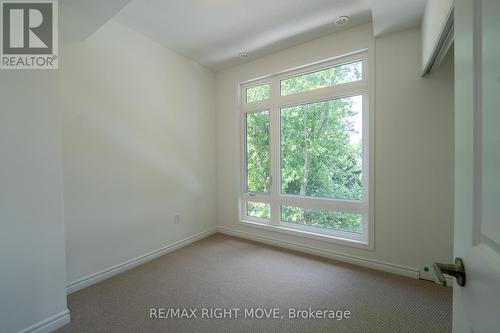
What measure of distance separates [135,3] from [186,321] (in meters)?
2.97

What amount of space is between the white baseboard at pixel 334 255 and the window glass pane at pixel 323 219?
31 centimetres

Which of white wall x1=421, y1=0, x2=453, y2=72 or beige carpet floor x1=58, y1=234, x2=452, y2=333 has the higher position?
white wall x1=421, y1=0, x2=453, y2=72

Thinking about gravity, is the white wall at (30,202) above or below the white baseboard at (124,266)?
above

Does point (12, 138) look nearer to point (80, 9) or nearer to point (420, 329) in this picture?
point (80, 9)

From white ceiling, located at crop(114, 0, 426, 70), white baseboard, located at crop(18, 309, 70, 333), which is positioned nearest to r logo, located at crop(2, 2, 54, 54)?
white ceiling, located at crop(114, 0, 426, 70)

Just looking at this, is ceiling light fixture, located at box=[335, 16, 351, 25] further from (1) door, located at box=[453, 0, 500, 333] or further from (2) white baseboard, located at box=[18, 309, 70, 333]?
(2) white baseboard, located at box=[18, 309, 70, 333]

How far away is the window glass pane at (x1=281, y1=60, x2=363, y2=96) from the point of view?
267 cm

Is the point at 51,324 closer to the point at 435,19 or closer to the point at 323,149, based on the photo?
the point at 323,149

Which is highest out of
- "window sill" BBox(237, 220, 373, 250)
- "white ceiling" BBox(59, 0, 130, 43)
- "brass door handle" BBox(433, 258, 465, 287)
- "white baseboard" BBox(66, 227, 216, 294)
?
"white ceiling" BBox(59, 0, 130, 43)

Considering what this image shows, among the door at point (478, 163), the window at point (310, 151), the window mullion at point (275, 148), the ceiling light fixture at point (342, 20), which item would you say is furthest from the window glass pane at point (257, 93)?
the door at point (478, 163)

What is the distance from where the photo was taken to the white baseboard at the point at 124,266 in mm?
2134

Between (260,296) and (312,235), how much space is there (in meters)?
1.21

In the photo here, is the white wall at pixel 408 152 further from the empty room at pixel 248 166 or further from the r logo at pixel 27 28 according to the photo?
the r logo at pixel 27 28

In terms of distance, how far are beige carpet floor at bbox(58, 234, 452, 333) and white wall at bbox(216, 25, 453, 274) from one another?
375 millimetres
